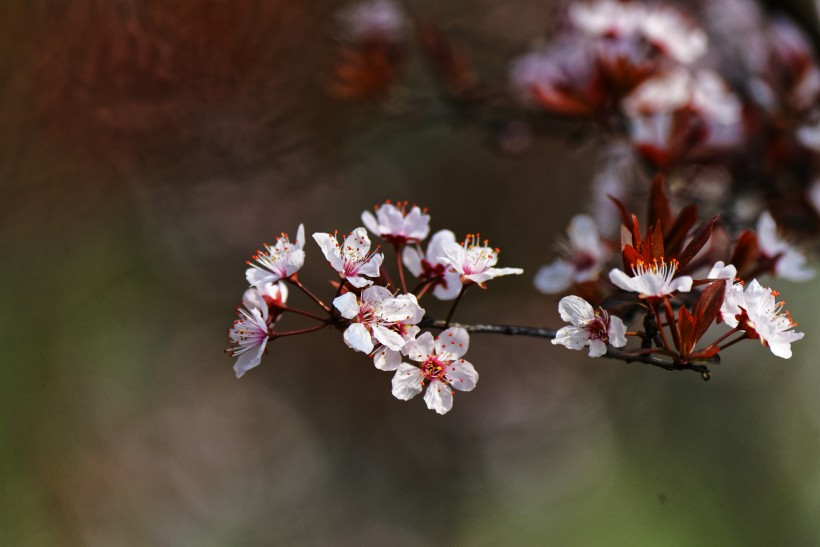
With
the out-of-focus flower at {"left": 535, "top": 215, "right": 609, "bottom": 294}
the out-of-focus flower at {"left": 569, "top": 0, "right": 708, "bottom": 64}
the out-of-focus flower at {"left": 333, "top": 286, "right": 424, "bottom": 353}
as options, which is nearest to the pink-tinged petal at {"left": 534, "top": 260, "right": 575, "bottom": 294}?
the out-of-focus flower at {"left": 535, "top": 215, "right": 609, "bottom": 294}

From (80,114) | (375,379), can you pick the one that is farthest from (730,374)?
(80,114)

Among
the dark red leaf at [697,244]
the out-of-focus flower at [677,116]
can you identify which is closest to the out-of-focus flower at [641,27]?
the out-of-focus flower at [677,116]

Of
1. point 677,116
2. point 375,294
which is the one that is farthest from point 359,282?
point 677,116

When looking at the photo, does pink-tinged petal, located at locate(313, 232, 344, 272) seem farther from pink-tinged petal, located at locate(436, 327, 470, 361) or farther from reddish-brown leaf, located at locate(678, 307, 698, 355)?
reddish-brown leaf, located at locate(678, 307, 698, 355)

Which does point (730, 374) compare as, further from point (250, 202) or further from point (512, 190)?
point (250, 202)

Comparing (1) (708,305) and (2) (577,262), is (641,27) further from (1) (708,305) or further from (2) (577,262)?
(1) (708,305)
